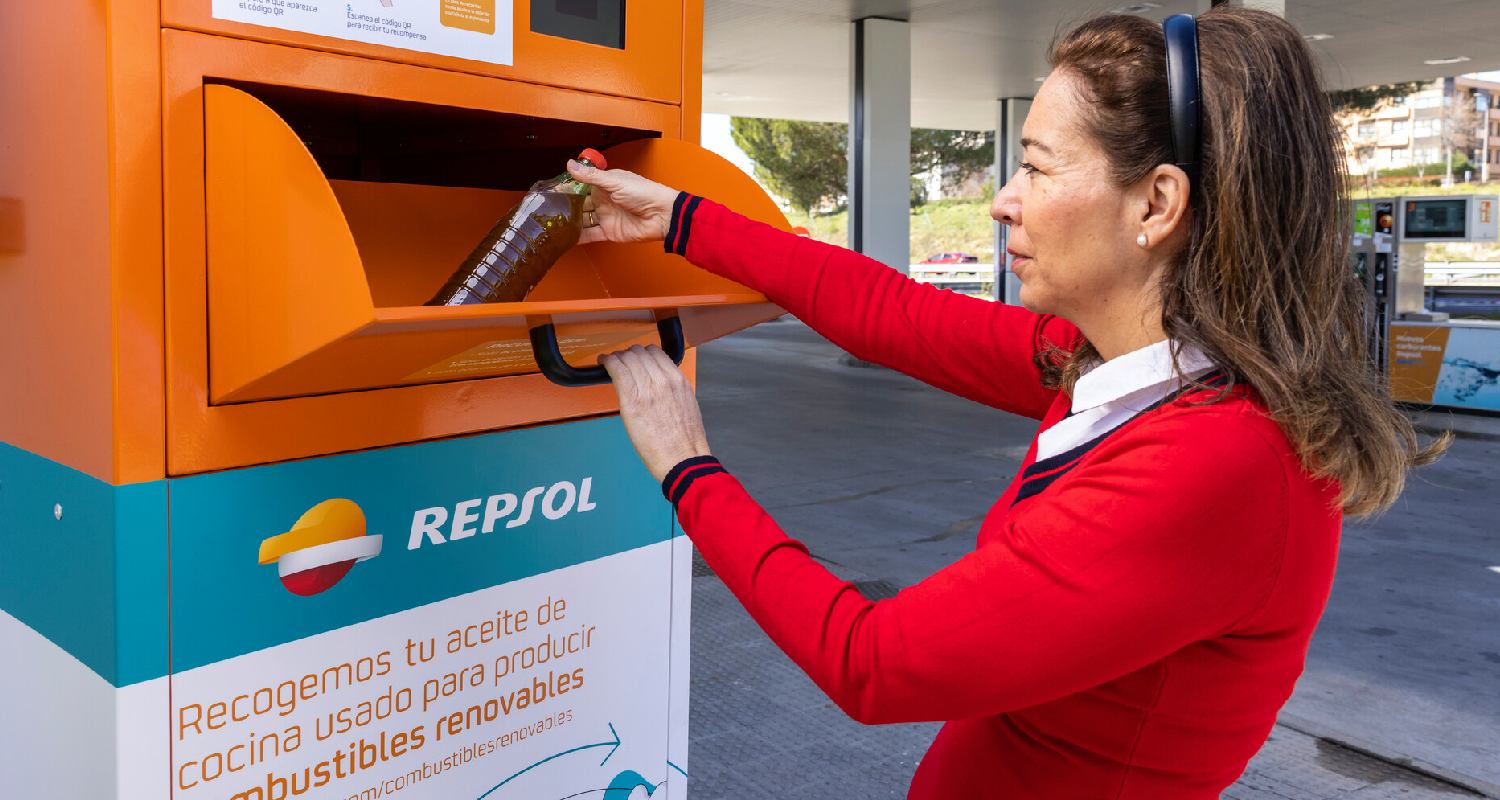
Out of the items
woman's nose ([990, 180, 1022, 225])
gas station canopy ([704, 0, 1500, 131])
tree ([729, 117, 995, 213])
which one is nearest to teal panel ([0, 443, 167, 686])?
woman's nose ([990, 180, 1022, 225])

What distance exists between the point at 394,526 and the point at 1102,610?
863 mm

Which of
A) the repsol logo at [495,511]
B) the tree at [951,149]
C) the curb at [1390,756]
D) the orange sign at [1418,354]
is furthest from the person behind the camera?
the tree at [951,149]

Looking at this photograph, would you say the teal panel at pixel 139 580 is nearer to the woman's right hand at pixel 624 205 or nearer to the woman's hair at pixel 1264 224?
the woman's right hand at pixel 624 205

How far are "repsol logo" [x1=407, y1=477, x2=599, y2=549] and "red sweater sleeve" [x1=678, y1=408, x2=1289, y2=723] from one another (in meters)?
0.58

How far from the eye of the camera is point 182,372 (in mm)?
1305

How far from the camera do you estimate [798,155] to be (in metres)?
35.7

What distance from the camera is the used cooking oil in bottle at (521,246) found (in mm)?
1597

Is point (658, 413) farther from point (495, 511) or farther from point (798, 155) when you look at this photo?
point (798, 155)

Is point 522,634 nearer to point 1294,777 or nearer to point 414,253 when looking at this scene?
point 414,253

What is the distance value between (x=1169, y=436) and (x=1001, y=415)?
8788mm

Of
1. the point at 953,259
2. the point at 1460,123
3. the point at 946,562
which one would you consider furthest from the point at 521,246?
the point at 1460,123

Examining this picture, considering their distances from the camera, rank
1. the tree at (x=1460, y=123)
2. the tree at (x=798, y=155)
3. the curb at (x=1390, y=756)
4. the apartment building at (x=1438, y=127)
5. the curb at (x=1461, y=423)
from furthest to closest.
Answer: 1. the apartment building at (x=1438, y=127)
2. the tree at (x=1460, y=123)
3. the tree at (x=798, y=155)
4. the curb at (x=1461, y=423)
5. the curb at (x=1390, y=756)

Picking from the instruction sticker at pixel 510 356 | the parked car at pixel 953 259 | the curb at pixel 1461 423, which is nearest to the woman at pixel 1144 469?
the instruction sticker at pixel 510 356

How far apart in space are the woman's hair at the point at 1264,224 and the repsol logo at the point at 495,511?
2.82 feet
